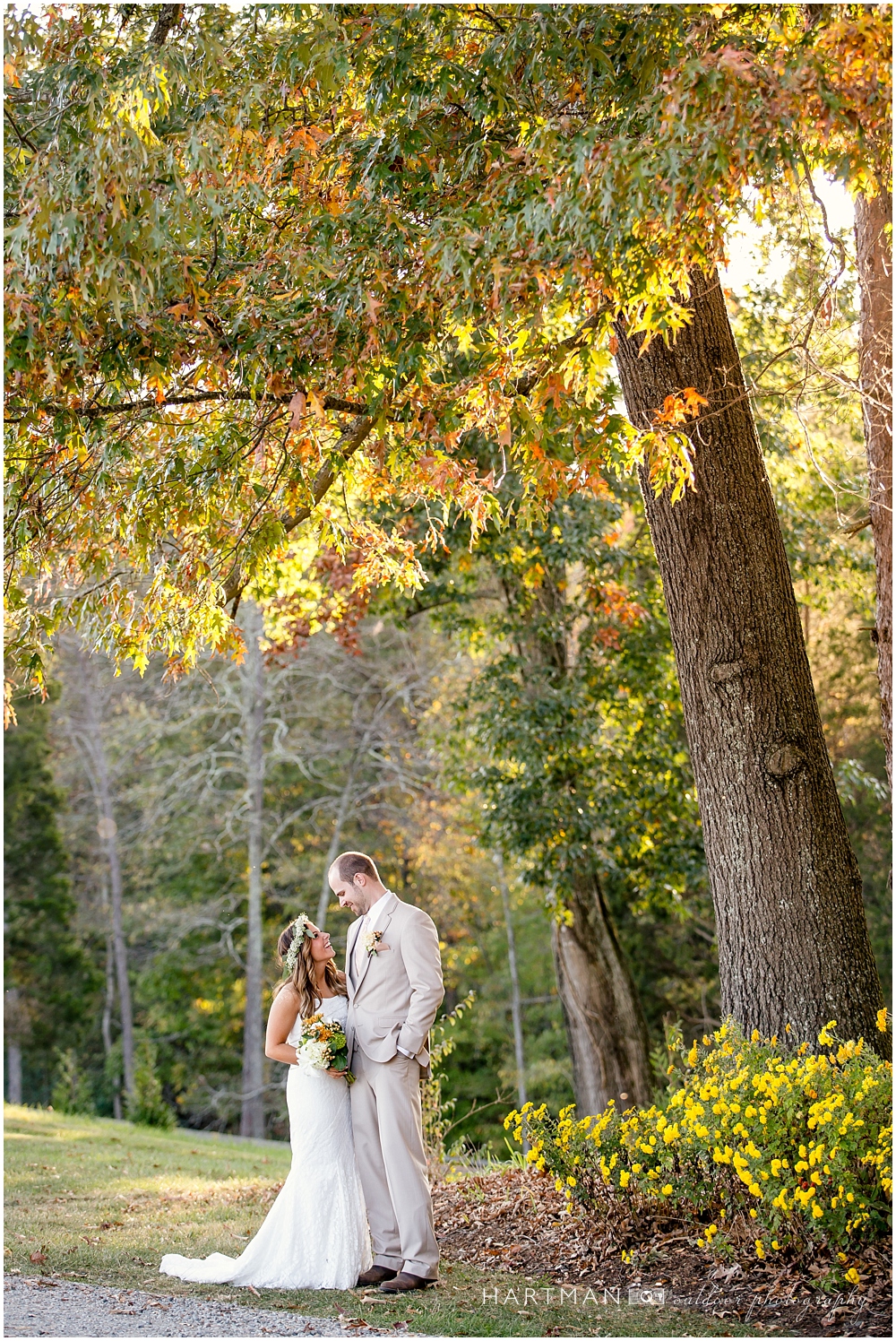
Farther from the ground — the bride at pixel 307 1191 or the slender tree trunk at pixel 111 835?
the slender tree trunk at pixel 111 835

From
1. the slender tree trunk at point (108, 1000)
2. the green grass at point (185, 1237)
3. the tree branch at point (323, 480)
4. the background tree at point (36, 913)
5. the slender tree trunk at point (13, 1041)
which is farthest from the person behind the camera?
the slender tree trunk at point (108, 1000)

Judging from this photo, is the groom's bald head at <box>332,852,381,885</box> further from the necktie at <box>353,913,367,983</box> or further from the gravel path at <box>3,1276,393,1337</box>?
the gravel path at <box>3,1276,393,1337</box>

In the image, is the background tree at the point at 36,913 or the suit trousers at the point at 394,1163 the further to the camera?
the background tree at the point at 36,913

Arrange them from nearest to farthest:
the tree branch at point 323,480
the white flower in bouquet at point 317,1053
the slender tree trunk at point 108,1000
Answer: the white flower in bouquet at point 317,1053 < the tree branch at point 323,480 < the slender tree trunk at point 108,1000

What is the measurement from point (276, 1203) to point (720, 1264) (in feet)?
6.84

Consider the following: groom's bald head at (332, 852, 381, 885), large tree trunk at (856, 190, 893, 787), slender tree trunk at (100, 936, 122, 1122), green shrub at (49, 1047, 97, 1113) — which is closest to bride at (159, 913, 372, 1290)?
groom's bald head at (332, 852, 381, 885)

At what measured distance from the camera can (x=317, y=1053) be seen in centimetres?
564

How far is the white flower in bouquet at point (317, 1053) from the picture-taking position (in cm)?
565

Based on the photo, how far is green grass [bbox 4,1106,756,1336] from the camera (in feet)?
16.1

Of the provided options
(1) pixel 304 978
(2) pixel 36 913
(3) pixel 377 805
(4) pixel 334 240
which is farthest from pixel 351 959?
(2) pixel 36 913

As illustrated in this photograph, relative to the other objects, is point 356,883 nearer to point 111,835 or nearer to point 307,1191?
point 307,1191

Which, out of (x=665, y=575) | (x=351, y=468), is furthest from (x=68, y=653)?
(x=665, y=575)

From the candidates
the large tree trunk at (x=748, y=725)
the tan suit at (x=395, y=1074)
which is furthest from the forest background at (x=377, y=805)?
the tan suit at (x=395, y=1074)

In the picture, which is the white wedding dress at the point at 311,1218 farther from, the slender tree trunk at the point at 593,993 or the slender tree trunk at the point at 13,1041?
the slender tree trunk at the point at 13,1041
